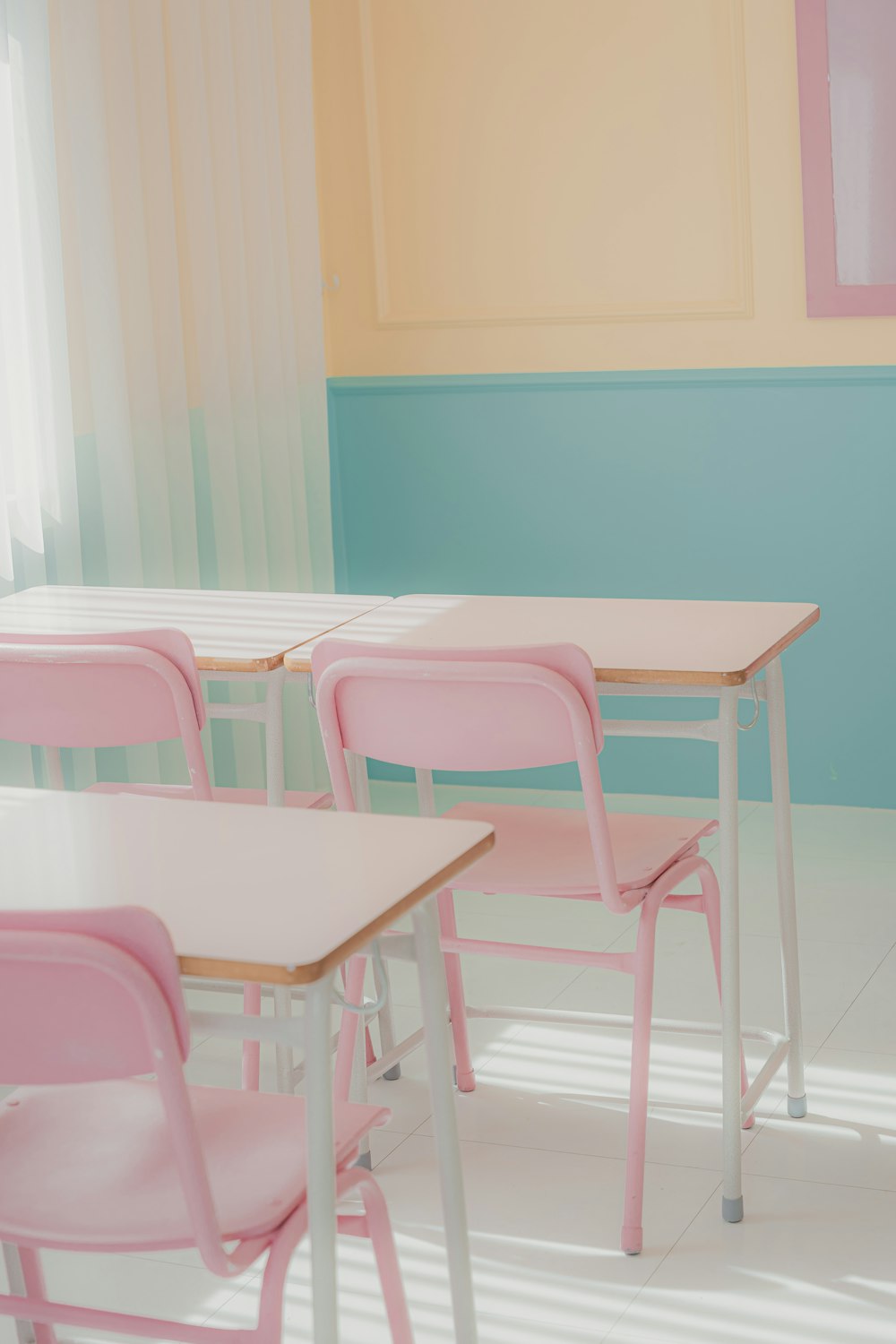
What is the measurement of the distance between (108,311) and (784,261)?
1.60m

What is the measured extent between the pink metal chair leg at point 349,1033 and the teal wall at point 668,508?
6.57 ft

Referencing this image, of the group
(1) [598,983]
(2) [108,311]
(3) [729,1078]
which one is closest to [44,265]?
(2) [108,311]

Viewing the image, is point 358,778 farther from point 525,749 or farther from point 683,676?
point 683,676

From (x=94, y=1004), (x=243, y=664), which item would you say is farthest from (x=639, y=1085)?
(x=94, y=1004)

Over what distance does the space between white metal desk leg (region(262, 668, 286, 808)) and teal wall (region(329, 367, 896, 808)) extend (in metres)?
1.96

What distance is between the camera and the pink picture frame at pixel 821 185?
13.1 feet

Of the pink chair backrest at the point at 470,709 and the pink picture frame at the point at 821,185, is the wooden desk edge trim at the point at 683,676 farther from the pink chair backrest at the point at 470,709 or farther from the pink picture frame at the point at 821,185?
the pink picture frame at the point at 821,185

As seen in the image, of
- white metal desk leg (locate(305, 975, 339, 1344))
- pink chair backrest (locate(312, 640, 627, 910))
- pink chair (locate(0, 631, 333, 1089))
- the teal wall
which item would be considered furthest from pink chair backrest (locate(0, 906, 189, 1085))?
the teal wall

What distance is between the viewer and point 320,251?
469 cm

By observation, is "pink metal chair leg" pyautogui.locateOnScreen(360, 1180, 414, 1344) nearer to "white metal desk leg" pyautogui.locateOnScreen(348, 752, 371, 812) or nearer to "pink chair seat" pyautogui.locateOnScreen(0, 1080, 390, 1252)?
"pink chair seat" pyautogui.locateOnScreen(0, 1080, 390, 1252)

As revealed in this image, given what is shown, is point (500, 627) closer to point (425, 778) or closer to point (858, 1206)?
point (425, 778)

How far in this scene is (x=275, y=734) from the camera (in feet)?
8.64

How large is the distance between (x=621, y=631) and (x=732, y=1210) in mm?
827

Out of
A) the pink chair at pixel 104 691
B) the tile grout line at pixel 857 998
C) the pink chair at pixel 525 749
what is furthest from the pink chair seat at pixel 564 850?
the tile grout line at pixel 857 998
